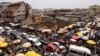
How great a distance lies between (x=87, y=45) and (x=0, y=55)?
9436 millimetres

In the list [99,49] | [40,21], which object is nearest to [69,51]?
[99,49]

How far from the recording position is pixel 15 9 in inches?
1625

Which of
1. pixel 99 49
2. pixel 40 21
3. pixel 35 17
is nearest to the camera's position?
pixel 99 49

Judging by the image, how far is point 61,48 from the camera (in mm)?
18000

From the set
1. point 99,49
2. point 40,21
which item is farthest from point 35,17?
point 99,49

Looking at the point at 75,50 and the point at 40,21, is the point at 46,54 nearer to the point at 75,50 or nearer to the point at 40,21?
the point at 75,50

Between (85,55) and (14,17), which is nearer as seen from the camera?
(85,55)

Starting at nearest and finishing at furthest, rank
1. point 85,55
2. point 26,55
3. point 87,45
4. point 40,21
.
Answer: point 26,55
point 85,55
point 87,45
point 40,21

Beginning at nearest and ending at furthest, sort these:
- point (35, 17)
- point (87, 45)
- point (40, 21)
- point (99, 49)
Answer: point (99, 49) < point (87, 45) < point (40, 21) < point (35, 17)

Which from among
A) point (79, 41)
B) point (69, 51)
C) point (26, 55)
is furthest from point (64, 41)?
point (26, 55)

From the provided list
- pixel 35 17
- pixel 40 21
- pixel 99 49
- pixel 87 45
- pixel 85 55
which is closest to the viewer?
pixel 85 55

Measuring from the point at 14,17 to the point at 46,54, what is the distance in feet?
83.2

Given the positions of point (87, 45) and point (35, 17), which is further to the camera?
point (35, 17)

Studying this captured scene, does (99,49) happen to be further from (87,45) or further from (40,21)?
(40,21)
